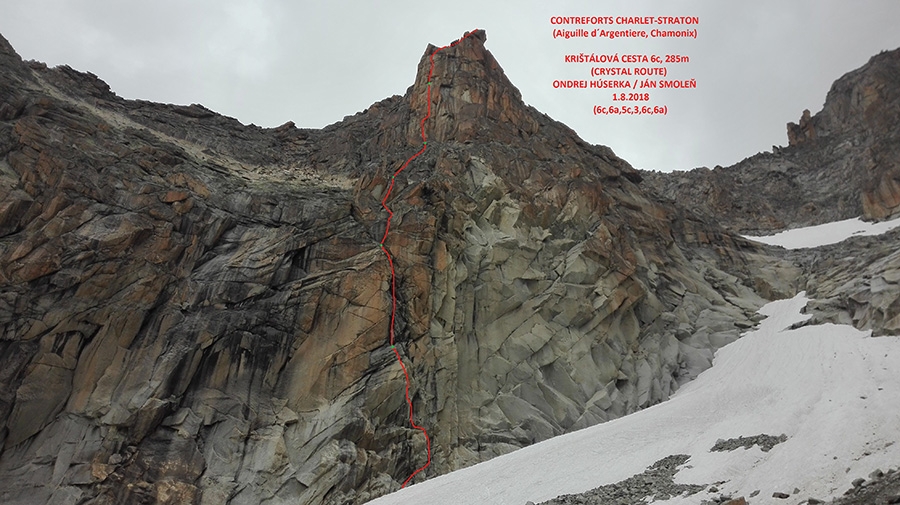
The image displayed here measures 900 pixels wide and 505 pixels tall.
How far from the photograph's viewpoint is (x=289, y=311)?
27.0 metres

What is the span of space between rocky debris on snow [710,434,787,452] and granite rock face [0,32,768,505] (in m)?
11.3

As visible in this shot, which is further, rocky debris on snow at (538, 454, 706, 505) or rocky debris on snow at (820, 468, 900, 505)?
rocky debris on snow at (538, 454, 706, 505)

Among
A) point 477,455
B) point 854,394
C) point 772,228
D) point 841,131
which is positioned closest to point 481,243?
point 477,455

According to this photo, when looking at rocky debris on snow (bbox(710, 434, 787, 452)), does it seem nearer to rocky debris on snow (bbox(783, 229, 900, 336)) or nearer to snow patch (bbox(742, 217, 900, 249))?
rocky debris on snow (bbox(783, 229, 900, 336))

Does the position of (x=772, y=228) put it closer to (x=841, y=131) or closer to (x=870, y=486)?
(x=841, y=131)

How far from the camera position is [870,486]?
35.6 ft

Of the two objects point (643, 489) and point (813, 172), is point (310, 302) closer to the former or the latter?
point (643, 489)

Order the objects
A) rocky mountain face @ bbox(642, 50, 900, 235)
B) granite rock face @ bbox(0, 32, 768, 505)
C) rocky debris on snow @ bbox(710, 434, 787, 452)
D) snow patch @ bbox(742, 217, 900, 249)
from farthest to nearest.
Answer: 1. rocky mountain face @ bbox(642, 50, 900, 235)
2. snow patch @ bbox(742, 217, 900, 249)
3. granite rock face @ bbox(0, 32, 768, 505)
4. rocky debris on snow @ bbox(710, 434, 787, 452)

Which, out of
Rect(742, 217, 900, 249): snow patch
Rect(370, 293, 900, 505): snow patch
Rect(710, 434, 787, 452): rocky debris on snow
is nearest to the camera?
Rect(370, 293, 900, 505): snow patch

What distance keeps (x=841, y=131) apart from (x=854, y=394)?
80.0 m

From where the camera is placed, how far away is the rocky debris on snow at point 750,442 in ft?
52.2

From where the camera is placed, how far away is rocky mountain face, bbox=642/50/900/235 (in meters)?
69.3

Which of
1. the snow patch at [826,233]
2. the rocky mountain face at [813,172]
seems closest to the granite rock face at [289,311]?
the snow patch at [826,233]

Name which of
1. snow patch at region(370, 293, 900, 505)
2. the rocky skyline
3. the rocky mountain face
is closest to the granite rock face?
the rocky skyline
